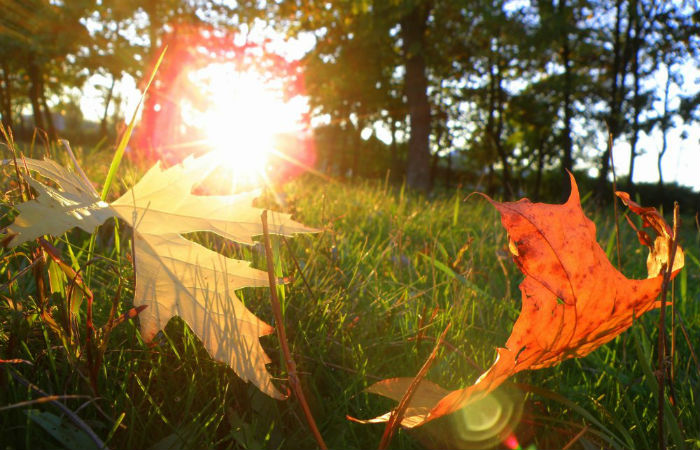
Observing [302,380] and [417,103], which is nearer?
[302,380]

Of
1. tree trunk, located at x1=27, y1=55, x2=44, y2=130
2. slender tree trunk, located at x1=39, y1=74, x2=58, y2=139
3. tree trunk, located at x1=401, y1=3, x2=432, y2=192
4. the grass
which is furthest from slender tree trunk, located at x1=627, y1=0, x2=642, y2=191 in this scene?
slender tree trunk, located at x1=39, y1=74, x2=58, y2=139

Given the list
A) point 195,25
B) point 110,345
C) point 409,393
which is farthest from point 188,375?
point 195,25

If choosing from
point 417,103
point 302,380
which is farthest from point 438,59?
point 302,380

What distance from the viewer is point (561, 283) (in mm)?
686

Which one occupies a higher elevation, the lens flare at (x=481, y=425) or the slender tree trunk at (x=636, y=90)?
the slender tree trunk at (x=636, y=90)

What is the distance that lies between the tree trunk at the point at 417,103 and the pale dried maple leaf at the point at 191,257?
11082mm

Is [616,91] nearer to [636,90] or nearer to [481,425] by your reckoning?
[636,90]

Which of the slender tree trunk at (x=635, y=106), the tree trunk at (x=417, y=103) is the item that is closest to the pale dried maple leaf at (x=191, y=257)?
the tree trunk at (x=417, y=103)

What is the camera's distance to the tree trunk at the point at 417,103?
11727 mm

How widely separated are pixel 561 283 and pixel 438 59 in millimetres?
16345

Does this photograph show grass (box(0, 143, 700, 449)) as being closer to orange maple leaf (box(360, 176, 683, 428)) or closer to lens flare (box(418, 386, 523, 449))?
lens flare (box(418, 386, 523, 449))

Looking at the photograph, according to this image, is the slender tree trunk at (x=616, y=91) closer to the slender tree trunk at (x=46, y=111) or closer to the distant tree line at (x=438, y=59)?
the distant tree line at (x=438, y=59)

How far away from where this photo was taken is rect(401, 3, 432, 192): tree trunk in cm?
1173

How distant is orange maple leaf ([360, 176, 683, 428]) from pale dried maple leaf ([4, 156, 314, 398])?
0.83 ft
